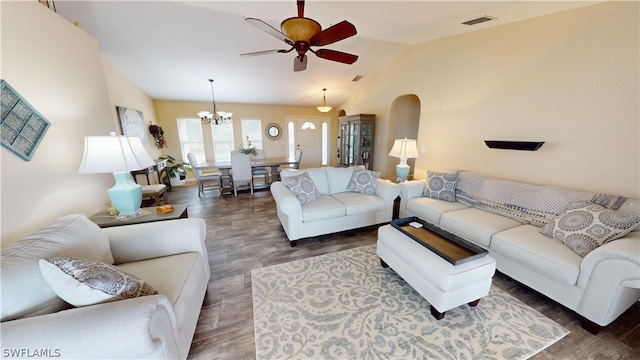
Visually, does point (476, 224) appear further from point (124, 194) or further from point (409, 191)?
point (124, 194)

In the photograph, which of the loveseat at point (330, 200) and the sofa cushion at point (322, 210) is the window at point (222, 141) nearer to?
the loveseat at point (330, 200)

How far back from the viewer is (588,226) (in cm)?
174

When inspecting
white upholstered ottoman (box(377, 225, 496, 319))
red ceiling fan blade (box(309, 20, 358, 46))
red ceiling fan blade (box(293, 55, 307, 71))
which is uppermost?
red ceiling fan blade (box(309, 20, 358, 46))

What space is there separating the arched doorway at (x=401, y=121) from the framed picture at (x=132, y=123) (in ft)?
17.6

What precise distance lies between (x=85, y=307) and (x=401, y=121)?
5543 mm

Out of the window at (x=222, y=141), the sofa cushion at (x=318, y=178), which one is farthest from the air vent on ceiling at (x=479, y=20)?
the window at (x=222, y=141)

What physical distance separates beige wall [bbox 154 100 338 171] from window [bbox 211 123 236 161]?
0.12 meters

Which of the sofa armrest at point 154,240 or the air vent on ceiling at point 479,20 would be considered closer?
the sofa armrest at point 154,240

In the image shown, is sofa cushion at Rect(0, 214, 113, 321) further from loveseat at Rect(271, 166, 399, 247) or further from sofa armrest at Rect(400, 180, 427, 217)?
sofa armrest at Rect(400, 180, 427, 217)

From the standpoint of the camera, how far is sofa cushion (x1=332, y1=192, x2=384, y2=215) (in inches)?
113

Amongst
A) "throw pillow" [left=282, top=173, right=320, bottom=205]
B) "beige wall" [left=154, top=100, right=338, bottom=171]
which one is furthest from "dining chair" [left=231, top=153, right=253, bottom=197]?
"beige wall" [left=154, top=100, right=338, bottom=171]

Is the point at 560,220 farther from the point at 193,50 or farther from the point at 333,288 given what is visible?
the point at 193,50

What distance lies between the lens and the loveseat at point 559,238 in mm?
1474

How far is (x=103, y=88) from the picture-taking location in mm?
2430
